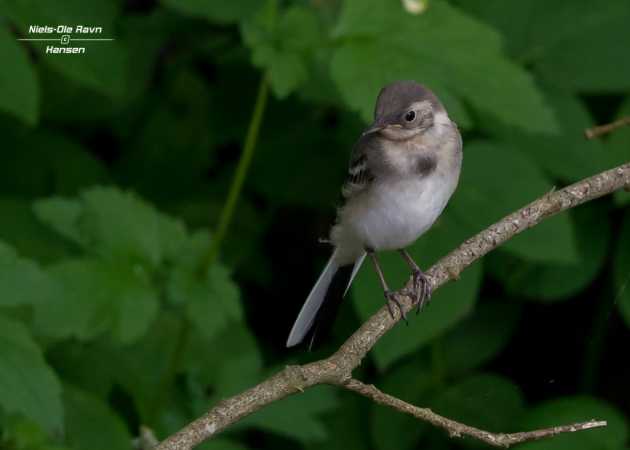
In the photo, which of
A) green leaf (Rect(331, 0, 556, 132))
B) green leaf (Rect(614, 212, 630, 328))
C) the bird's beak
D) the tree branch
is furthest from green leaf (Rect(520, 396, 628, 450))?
the bird's beak

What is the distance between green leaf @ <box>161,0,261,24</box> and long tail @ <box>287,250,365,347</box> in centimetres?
106

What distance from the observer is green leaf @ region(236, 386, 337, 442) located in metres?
3.87

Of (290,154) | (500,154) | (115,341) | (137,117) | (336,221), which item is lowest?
(115,341)

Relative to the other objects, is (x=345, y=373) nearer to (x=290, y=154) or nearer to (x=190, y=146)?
(x=290, y=154)

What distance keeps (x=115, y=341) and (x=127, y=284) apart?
210mm

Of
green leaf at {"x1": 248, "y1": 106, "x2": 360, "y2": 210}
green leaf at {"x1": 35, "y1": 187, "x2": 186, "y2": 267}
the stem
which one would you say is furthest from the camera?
green leaf at {"x1": 248, "y1": 106, "x2": 360, "y2": 210}

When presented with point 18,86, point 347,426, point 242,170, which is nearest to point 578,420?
point 347,426

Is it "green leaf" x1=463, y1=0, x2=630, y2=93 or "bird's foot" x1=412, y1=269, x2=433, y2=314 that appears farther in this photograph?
"green leaf" x1=463, y1=0, x2=630, y2=93

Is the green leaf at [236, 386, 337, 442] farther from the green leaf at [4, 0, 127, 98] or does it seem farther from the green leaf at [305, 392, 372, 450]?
the green leaf at [4, 0, 127, 98]

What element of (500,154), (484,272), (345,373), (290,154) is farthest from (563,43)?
(345,373)

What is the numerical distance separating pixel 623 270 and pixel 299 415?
1475 millimetres

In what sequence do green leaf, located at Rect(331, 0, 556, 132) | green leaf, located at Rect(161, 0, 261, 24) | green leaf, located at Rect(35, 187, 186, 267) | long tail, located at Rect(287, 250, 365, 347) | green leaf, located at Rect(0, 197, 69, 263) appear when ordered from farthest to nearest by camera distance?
1. green leaf, located at Rect(0, 197, 69, 263)
2. green leaf, located at Rect(161, 0, 261, 24)
3. green leaf, located at Rect(35, 187, 186, 267)
4. green leaf, located at Rect(331, 0, 556, 132)
5. long tail, located at Rect(287, 250, 365, 347)

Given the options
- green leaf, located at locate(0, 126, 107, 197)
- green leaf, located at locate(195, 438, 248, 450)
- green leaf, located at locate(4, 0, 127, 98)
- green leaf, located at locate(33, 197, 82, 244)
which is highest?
green leaf, located at locate(4, 0, 127, 98)

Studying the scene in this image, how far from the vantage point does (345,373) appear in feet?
7.73
